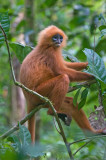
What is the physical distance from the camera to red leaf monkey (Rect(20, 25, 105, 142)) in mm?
3899

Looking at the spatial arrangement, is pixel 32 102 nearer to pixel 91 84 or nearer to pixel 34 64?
pixel 34 64

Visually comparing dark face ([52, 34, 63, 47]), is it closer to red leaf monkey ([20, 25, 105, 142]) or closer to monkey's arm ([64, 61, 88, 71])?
red leaf monkey ([20, 25, 105, 142])

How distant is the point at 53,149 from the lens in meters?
1.06

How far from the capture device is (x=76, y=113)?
4.11 meters

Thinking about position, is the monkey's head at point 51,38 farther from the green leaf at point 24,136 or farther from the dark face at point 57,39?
the green leaf at point 24,136

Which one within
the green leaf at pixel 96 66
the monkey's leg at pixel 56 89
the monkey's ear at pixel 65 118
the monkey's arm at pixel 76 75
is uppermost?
the green leaf at pixel 96 66

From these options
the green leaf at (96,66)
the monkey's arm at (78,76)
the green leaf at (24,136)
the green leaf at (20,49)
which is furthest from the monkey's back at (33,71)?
the green leaf at (24,136)

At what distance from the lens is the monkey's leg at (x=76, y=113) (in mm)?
4043

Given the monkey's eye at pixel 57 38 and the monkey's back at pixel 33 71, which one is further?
the monkey's eye at pixel 57 38

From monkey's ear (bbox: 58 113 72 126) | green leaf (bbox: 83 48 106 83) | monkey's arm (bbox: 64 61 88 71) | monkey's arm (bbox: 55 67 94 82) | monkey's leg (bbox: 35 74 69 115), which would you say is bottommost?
monkey's ear (bbox: 58 113 72 126)

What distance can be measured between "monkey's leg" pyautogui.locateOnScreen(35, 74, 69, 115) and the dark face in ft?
3.36

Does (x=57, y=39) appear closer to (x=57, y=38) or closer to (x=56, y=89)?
(x=57, y=38)

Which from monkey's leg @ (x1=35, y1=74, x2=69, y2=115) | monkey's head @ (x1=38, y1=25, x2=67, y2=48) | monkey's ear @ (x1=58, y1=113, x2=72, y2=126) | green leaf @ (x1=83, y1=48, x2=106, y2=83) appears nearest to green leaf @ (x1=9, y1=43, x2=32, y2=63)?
monkey's leg @ (x1=35, y1=74, x2=69, y2=115)

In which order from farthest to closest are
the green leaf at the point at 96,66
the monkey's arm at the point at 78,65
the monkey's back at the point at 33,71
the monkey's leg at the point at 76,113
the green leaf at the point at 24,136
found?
the monkey's arm at the point at 78,65
the monkey's back at the point at 33,71
the monkey's leg at the point at 76,113
the green leaf at the point at 96,66
the green leaf at the point at 24,136
